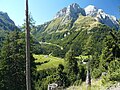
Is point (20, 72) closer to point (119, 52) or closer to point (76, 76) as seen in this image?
point (119, 52)

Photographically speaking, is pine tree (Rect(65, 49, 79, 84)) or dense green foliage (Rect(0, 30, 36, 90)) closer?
dense green foliage (Rect(0, 30, 36, 90))

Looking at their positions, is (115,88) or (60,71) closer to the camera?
(115,88)

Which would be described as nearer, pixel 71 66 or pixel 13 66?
pixel 13 66

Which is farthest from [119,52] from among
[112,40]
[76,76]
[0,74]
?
[76,76]

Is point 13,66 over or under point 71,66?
under

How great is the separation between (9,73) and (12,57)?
261 centimetres

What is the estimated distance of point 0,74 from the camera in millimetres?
45875

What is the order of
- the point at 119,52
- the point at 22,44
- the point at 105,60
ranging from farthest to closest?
the point at 105,60 → the point at 119,52 → the point at 22,44

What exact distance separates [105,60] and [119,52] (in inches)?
202

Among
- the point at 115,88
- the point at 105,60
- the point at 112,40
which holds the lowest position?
the point at 115,88

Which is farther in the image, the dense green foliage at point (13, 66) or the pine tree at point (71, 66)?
the pine tree at point (71, 66)

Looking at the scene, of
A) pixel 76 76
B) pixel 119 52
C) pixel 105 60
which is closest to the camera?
pixel 119 52

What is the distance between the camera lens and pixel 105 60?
206 ft

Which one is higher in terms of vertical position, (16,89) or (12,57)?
(12,57)
